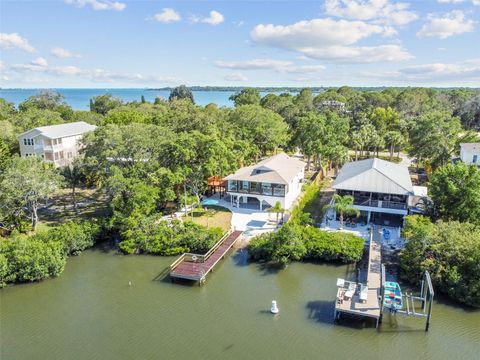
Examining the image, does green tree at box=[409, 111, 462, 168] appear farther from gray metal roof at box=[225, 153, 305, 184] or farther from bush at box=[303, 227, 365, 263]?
bush at box=[303, 227, 365, 263]

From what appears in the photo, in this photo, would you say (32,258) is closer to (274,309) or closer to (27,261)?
(27,261)

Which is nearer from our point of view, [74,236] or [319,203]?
[74,236]

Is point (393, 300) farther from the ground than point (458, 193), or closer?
closer

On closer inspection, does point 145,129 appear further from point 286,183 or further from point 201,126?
point 286,183

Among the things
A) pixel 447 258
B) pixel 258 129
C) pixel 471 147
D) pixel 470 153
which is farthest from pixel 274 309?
pixel 471 147

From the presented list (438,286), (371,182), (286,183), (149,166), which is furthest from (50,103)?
(438,286)

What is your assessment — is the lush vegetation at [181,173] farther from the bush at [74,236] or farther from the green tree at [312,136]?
the bush at [74,236]

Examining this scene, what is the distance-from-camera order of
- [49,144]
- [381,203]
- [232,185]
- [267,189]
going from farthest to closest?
[49,144]
[232,185]
[267,189]
[381,203]

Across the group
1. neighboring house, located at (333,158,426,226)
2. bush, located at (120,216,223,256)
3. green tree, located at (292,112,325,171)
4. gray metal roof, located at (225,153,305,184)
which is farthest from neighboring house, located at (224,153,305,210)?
green tree, located at (292,112,325,171)
